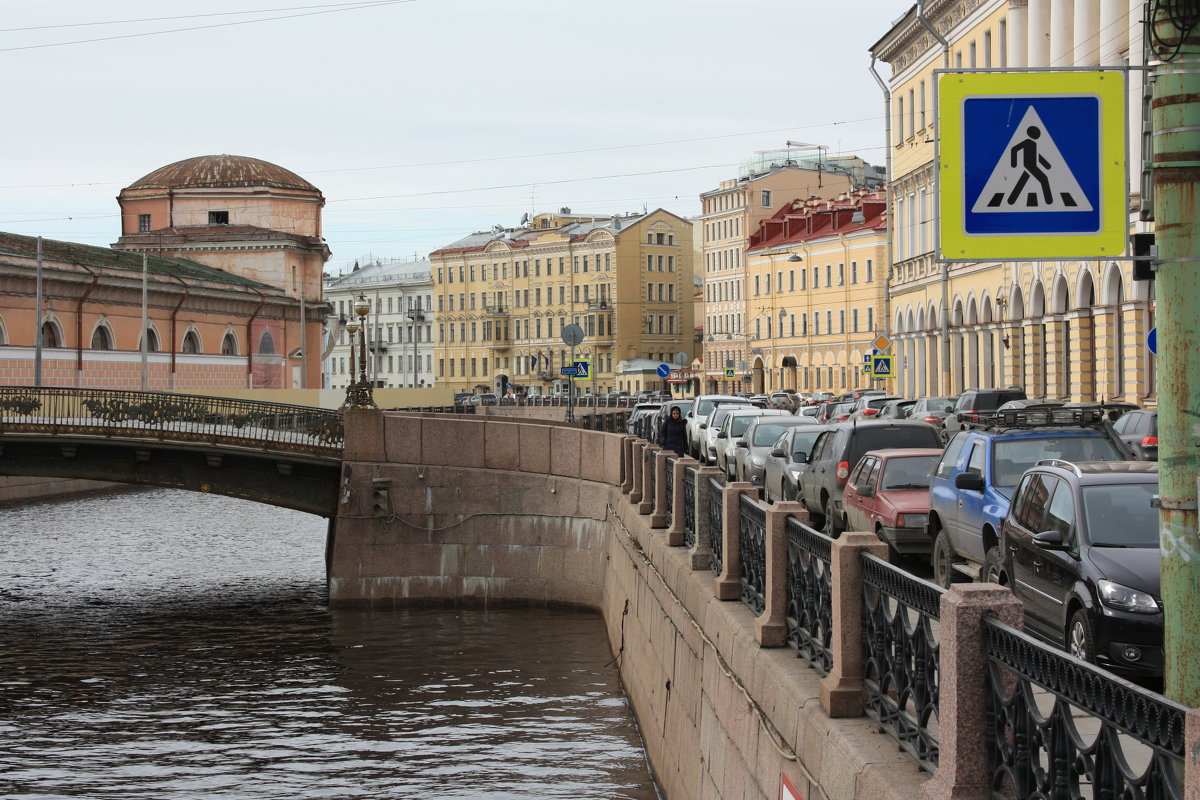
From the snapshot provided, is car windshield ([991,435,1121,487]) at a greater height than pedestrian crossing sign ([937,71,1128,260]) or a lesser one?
lesser

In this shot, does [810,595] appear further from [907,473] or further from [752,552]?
[907,473]

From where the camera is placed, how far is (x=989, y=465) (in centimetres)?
1438

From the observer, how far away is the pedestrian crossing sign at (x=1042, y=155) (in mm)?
5754

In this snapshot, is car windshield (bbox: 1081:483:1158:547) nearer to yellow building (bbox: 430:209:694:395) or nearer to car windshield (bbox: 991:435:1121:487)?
car windshield (bbox: 991:435:1121:487)

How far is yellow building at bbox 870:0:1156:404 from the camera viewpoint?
1462 inches

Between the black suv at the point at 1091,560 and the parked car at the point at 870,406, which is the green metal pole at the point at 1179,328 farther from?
the parked car at the point at 870,406

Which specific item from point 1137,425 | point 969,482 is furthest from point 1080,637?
point 1137,425

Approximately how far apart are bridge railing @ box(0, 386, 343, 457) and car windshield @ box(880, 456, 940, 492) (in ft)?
48.2

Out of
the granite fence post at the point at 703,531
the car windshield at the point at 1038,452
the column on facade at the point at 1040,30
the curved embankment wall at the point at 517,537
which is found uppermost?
the column on facade at the point at 1040,30

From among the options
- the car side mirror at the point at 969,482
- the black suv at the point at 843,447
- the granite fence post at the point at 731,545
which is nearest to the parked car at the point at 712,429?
the black suv at the point at 843,447

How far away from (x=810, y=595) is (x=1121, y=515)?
2.79 meters

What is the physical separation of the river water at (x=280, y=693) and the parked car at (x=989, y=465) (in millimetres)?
3944

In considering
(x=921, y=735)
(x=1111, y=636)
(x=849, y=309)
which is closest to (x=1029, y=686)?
(x=921, y=735)

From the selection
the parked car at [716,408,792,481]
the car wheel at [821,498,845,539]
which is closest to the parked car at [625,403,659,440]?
the parked car at [716,408,792,481]
